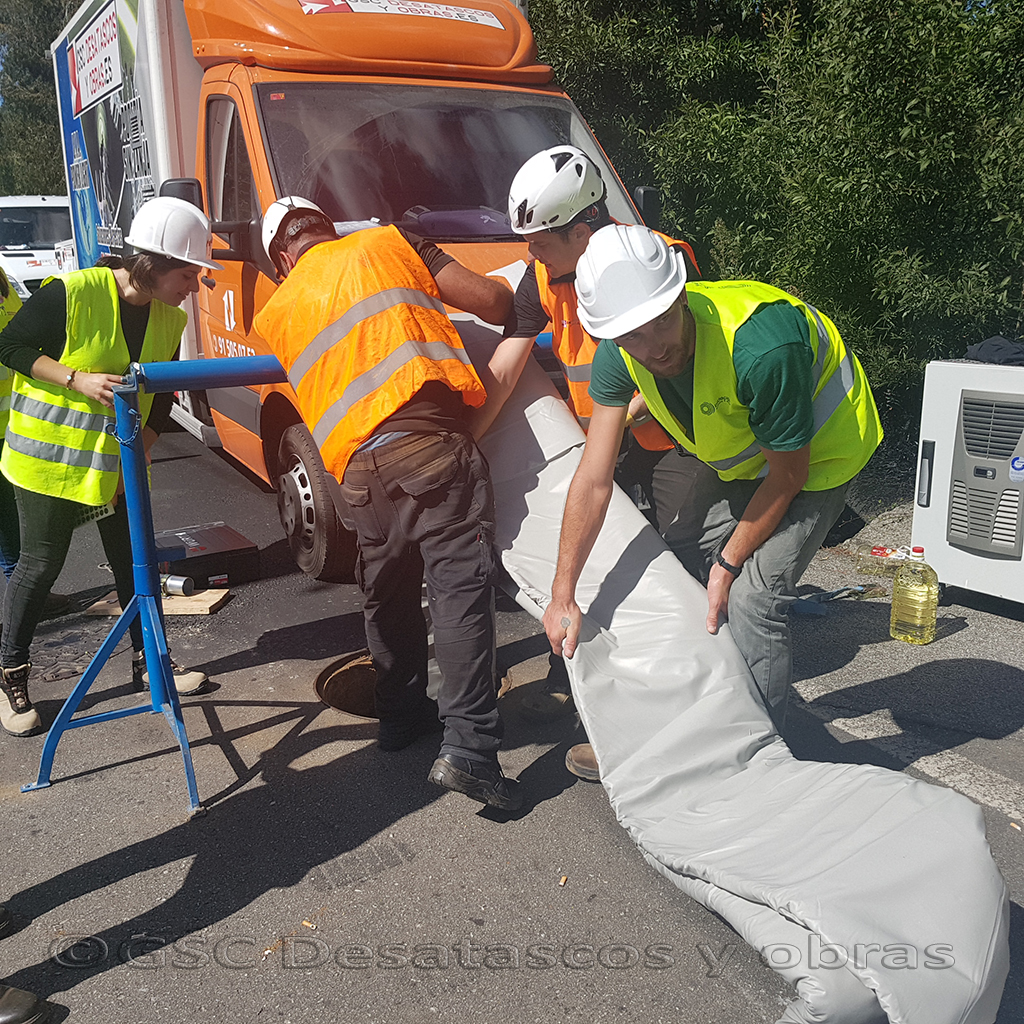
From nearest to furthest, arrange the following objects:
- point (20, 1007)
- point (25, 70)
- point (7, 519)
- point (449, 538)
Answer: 1. point (20, 1007)
2. point (449, 538)
3. point (7, 519)
4. point (25, 70)

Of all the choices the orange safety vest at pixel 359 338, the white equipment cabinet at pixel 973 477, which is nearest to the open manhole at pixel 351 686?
the orange safety vest at pixel 359 338

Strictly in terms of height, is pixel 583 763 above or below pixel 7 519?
below

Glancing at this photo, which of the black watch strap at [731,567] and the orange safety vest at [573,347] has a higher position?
the orange safety vest at [573,347]

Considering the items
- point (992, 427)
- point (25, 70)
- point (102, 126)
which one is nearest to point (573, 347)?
point (992, 427)

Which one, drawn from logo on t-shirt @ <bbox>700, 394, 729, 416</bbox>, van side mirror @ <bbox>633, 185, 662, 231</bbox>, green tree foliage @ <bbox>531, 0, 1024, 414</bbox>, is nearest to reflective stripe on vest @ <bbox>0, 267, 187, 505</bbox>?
logo on t-shirt @ <bbox>700, 394, 729, 416</bbox>

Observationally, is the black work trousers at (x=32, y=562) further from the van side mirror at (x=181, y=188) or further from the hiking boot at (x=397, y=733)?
the van side mirror at (x=181, y=188)

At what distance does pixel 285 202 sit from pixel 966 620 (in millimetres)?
3669

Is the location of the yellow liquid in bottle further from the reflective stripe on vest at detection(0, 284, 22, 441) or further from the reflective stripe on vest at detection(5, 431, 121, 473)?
the reflective stripe on vest at detection(0, 284, 22, 441)

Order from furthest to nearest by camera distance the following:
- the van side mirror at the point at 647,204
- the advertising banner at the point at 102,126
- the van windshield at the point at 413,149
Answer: the advertising banner at the point at 102,126, the van side mirror at the point at 647,204, the van windshield at the point at 413,149

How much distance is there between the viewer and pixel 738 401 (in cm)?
262

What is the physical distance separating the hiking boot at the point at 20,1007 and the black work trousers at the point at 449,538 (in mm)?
1253

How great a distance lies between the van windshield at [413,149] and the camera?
15.7 ft

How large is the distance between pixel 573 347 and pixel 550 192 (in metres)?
0.58

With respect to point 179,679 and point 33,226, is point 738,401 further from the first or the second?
point 33,226
